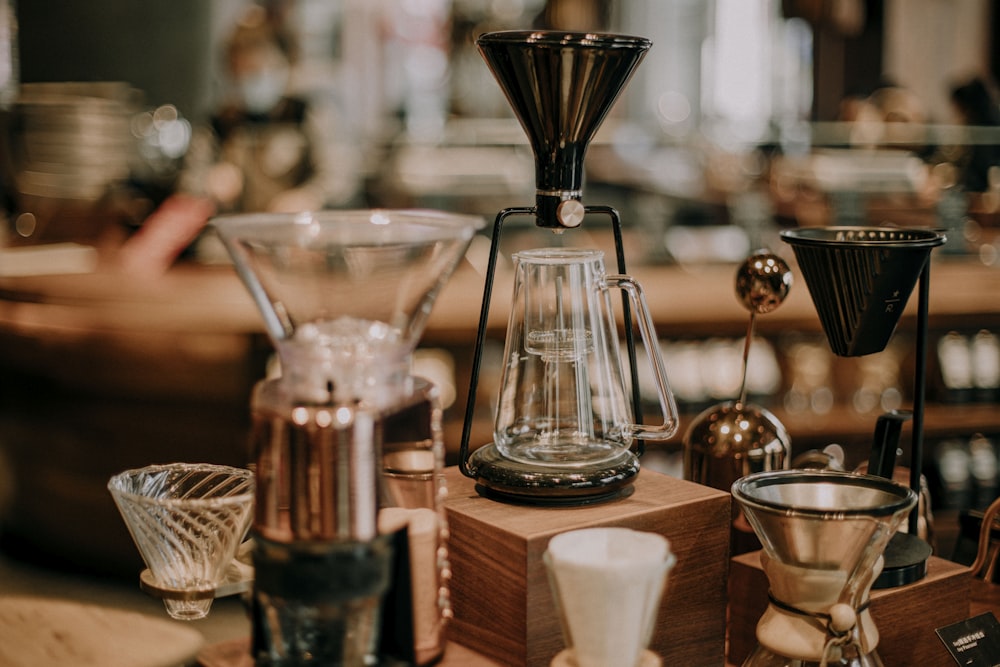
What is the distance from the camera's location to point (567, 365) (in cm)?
121

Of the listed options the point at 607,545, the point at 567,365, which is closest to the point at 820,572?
the point at 607,545

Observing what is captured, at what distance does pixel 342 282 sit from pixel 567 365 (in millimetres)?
340

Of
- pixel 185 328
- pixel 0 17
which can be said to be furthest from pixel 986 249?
pixel 0 17

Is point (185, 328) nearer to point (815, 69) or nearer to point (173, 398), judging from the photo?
point (173, 398)

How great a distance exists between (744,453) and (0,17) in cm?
516

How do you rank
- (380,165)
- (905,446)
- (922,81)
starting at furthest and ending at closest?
(922,81) → (380,165) → (905,446)

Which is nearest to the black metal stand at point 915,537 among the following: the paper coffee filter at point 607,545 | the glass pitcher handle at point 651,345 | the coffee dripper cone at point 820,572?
the coffee dripper cone at point 820,572

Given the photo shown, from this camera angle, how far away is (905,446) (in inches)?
116

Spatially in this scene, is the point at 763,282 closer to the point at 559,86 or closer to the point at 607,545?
the point at 559,86

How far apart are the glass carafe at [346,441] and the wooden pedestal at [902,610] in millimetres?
427

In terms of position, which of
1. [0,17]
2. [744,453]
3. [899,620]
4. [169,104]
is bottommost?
[899,620]

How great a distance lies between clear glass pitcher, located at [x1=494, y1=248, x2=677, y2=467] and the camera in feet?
3.92

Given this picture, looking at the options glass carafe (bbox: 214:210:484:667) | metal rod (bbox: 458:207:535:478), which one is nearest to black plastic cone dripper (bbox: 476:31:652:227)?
metal rod (bbox: 458:207:535:478)

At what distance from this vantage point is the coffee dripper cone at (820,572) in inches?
39.9
